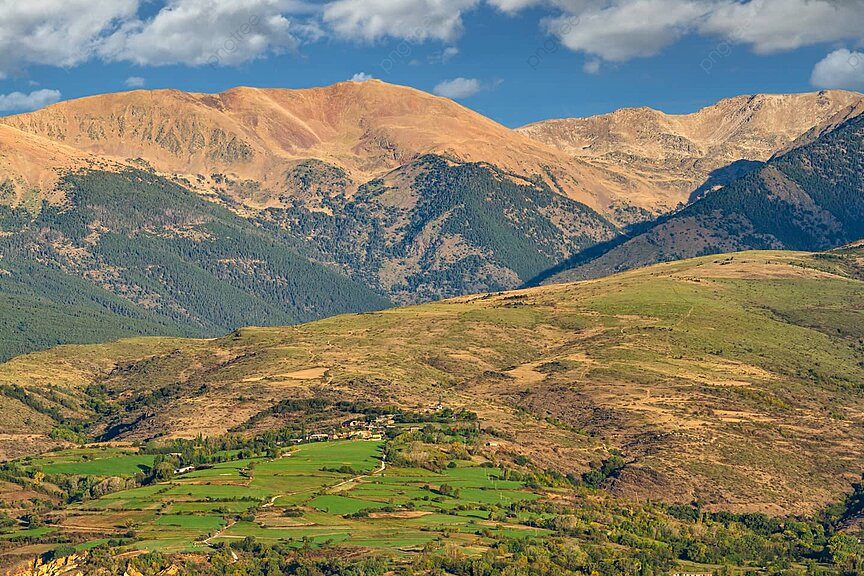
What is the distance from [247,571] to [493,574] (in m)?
32.0

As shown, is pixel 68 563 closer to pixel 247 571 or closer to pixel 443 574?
pixel 247 571

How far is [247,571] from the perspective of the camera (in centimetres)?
19825

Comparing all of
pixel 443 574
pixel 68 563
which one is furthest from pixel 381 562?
pixel 68 563

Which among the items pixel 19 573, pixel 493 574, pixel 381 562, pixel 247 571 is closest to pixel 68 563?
pixel 19 573

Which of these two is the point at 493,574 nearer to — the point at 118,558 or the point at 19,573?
the point at 118,558

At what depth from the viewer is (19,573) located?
641 feet

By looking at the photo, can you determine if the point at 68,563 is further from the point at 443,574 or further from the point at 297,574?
the point at 443,574

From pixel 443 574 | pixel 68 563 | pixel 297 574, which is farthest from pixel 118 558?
pixel 443 574

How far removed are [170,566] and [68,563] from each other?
45.5 feet

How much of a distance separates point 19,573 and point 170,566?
19344 millimetres

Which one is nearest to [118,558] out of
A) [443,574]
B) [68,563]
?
[68,563]

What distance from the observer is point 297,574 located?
7795 inches

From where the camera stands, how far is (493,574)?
654ft

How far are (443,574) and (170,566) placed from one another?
115 ft
